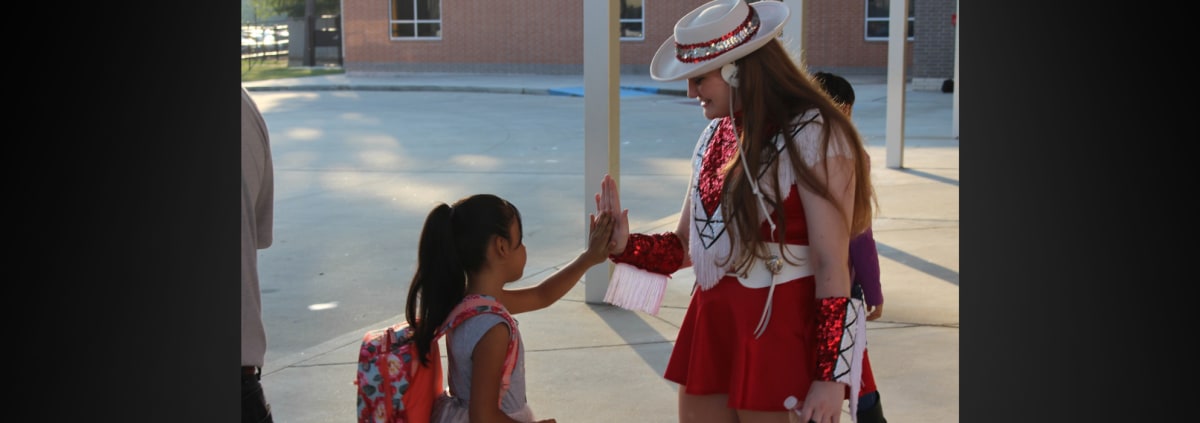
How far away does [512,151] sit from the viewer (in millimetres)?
15398

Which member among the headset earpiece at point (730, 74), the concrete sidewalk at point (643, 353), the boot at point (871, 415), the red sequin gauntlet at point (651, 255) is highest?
the headset earpiece at point (730, 74)

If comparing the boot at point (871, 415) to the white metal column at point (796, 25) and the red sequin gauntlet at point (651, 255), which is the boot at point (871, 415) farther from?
the white metal column at point (796, 25)

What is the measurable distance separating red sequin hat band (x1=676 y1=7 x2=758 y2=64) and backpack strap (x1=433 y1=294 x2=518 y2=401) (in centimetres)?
71

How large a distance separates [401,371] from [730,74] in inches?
39.1

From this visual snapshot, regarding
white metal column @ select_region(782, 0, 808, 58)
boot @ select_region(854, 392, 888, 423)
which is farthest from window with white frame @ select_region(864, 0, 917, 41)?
boot @ select_region(854, 392, 888, 423)

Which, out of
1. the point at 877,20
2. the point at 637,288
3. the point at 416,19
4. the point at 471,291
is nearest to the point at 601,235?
the point at 637,288

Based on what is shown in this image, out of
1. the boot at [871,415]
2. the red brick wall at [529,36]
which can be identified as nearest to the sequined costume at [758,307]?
the boot at [871,415]

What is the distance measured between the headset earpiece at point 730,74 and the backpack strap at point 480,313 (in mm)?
728

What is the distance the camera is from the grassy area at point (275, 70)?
37.6 m

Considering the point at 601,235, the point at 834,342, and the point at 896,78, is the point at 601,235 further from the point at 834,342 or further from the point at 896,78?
the point at 896,78

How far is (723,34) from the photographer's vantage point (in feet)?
8.96
